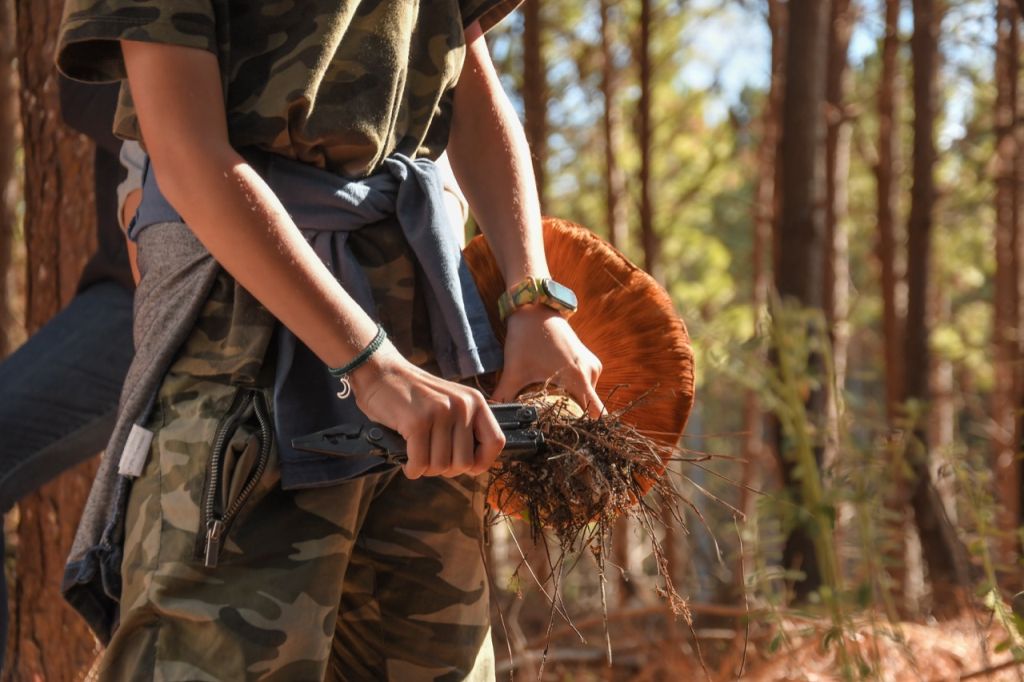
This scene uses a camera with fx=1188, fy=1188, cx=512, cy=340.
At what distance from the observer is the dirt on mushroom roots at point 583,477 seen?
159 cm

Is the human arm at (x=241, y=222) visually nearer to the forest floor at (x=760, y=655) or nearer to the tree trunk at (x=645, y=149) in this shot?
the forest floor at (x=760, y=655)

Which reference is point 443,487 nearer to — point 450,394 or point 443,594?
point 443,594

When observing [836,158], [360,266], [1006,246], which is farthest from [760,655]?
[1006,246]

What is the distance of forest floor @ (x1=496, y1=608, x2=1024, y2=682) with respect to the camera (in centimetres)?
377

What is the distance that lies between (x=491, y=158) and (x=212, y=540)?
2.59ft

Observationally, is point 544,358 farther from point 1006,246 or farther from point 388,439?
point 1006,246

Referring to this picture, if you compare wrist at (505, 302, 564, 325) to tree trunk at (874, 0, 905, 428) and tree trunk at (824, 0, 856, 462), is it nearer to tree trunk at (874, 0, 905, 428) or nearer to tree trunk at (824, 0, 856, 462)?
tree trunk at (824, 0, 856, 462)

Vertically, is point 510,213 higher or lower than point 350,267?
higher

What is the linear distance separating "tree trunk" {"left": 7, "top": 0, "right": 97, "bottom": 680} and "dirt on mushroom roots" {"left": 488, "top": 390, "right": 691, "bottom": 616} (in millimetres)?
2292

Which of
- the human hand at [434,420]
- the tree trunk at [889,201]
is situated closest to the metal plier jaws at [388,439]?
the human hand at [434,420]

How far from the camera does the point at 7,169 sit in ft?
23.0

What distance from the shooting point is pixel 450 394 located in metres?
1.49

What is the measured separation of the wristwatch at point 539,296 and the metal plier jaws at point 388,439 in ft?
0.88

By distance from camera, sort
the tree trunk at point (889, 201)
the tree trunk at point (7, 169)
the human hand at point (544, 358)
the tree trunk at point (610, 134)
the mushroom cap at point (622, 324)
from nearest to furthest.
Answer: the human hand at point (544, 358)
the mushroom cap at point (622, 324)
the tree trunk at point (7, 169)
the tree trunk at point (610, 134)
the tree trunk at point (889, 201)
